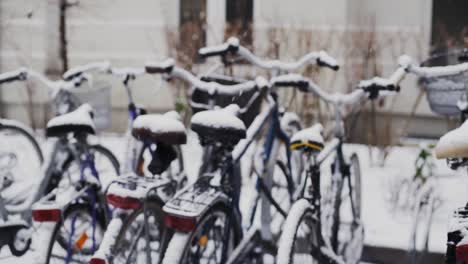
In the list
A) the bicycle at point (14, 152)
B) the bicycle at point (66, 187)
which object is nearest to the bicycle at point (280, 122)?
the bicycle at point (66, 187)

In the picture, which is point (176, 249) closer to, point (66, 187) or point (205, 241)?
point (205, 241)

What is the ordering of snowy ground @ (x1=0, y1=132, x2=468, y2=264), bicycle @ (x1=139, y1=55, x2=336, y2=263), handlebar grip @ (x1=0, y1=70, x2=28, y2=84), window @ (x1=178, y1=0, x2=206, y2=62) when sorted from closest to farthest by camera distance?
bicycle @ (x1=139, y1=55, x2=336, y2=263)
handlebar grip @ (x1=0, y1=70, x2=28, y2=84)
snowy ground @ (x1=0, y1=132, x2=468, y2=264)
window @ (x1=178, y1=0, x2=206, y2=62)

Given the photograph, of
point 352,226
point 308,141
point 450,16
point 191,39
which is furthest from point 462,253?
point 450,16

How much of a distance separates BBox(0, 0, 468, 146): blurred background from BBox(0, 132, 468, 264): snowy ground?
78 cm

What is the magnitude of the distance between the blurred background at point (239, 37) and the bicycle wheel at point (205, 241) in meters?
4.57

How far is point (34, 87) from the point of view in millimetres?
10031

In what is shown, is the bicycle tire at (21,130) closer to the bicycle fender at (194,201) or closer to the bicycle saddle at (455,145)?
the bicycle fender at (194,201)

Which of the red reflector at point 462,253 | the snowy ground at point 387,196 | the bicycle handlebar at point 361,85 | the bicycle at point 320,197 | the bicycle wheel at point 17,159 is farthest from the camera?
the bicycle wheel at point 17,159

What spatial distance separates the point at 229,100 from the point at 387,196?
2.33 meters

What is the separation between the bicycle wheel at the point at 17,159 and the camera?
466cm

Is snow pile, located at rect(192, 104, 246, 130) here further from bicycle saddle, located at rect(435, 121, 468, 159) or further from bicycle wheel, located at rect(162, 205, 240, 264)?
bicycle saddle, located at rect(435, 121, 468, 159)

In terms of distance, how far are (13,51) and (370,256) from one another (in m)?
7.60

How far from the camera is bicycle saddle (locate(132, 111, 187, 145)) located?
300 centimetres

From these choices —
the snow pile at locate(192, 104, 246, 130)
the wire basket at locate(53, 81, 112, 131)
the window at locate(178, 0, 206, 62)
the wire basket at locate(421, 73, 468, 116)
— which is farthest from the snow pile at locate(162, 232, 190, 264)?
the window at locate(178, 0, 206, 62)
